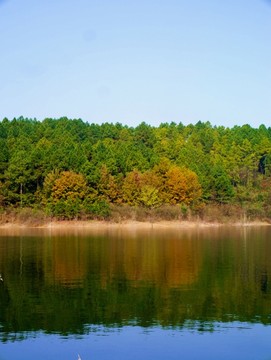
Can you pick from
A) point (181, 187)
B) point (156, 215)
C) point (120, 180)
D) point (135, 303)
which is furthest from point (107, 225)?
point (135, 303)

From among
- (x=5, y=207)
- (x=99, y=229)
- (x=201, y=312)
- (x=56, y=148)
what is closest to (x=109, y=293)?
(x=201, y=312)

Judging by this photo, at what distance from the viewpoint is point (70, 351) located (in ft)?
76.6

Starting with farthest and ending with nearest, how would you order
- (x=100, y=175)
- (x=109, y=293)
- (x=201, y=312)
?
(x=100, y=175), (x=109, y=293), (x=201, y=312)

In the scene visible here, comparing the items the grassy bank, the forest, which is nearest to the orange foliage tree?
the forest

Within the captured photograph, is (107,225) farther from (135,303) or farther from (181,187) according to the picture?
(135,303)

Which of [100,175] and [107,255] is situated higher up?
[100,175]

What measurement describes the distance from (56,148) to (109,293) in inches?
2521

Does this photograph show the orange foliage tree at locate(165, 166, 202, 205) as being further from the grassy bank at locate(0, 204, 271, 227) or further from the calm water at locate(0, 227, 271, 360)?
the calm water at locate(0, 227, 271, 360)

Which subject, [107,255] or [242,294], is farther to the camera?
[107,255]

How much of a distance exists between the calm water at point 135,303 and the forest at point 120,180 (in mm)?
34168

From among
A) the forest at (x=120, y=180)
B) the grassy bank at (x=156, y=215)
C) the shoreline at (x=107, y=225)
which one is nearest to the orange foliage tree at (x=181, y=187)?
the forest at (x=120, y=180)

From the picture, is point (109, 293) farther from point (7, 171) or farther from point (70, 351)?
point (7, 171)

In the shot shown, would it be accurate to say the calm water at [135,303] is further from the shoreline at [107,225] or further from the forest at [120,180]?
the forest at [120,180]

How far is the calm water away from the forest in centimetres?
3417
